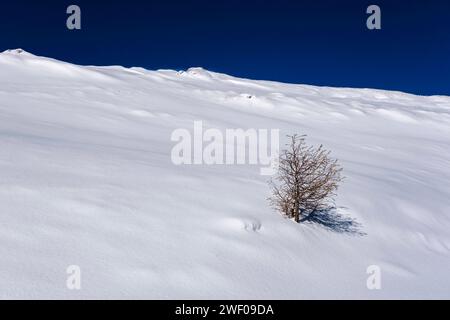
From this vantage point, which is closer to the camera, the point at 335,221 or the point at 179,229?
the point at 179,229

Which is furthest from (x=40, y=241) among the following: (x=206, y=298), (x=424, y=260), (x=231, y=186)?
(x=424, y=260)

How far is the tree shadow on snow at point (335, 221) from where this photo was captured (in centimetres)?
606

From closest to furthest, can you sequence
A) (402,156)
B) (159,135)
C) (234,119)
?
(159,135), (402,156), (234,119)

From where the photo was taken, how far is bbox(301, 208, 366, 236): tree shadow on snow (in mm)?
6059

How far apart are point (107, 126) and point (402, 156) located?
12214 mm

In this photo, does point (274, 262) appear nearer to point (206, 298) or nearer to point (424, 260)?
point (206, 298)

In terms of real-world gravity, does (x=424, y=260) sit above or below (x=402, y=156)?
below

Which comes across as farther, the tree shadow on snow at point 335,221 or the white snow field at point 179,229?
the tree shadow on snow at point 335,221

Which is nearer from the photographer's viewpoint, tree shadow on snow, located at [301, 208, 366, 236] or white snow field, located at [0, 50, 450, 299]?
white snow field, located at [0, 50, 450, 299]

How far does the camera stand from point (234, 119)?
63.6 feet

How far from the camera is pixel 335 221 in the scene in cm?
630
